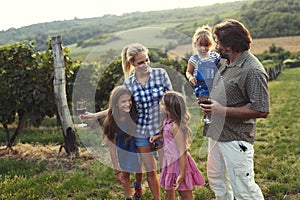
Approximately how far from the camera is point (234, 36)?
2.94 m

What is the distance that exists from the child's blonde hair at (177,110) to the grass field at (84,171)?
3.26 ft

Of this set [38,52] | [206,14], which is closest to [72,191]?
[38,52]

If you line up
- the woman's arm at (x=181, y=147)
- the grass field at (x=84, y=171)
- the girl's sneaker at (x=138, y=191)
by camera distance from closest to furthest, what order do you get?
the woman's arm at (x=181, y=147)
the girl's sneaker at (x=138, y=191)
the grass field at (x=84, y=171)

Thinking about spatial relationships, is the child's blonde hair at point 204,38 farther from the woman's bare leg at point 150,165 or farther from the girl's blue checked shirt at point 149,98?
the woman's bare leg at point 150,165

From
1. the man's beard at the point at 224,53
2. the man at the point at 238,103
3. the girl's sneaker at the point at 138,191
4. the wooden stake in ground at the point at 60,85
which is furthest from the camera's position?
the wooden stake in ground at the point at 60,85

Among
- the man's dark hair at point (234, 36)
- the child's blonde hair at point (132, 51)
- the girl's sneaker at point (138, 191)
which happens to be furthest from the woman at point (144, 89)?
the man's dark hair at point (234, 36)

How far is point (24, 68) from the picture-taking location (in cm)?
671

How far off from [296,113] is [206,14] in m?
109

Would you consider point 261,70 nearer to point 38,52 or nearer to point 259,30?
point 38,52

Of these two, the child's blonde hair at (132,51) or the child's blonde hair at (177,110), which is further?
the child's blonde hair at (132,51)

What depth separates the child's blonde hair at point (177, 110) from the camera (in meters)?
3.36

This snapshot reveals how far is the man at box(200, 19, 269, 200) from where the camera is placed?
2861 mm

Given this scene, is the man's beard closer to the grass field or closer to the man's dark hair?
the man's dark hair

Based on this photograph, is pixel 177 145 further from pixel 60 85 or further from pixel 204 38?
pixel 60 85
